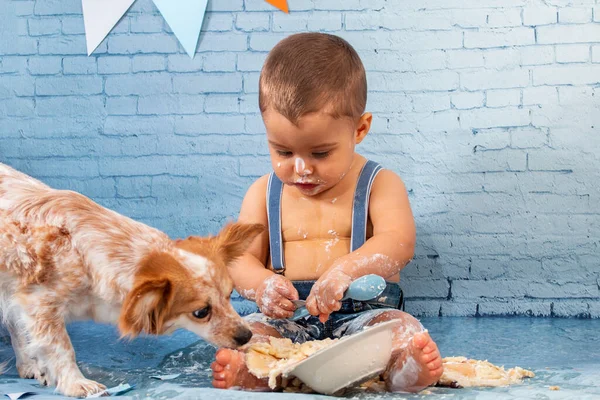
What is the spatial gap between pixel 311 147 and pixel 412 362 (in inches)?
21.8

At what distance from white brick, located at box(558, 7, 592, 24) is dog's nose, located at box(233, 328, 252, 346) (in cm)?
153

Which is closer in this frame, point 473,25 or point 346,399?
point 346,399

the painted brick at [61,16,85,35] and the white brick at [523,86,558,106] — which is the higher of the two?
the painted brick at [61,16,85,35]

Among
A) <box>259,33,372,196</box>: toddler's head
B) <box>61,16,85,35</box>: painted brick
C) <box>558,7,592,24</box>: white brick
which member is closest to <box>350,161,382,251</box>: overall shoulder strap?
<box>259,33,372,196</box>: toddler's head

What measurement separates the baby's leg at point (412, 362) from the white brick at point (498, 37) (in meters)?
1.16

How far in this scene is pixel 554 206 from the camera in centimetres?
249

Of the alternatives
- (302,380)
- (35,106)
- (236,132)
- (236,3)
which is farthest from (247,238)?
(35,106)

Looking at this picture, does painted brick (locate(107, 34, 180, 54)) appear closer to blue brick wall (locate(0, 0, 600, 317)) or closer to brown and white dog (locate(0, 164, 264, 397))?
blue brick wall (locate(0, 0, 600, 317))

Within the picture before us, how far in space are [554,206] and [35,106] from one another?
68.4 inches

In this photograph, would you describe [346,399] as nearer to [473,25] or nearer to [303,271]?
[303,271]

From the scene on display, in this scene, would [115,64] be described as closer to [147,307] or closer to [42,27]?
[42,27]

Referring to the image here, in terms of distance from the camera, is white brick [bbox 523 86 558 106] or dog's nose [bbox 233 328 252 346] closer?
dog's nose [bbox 233 328 252 346]

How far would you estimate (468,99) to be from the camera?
8.18 ft

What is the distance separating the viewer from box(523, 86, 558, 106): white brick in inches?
96.7
